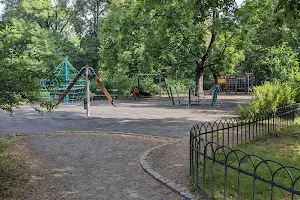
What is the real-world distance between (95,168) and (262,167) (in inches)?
113

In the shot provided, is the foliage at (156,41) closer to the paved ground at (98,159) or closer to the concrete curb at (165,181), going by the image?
the paved ground at (98,159)

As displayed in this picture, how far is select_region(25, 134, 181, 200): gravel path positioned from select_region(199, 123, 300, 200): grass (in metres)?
0.70

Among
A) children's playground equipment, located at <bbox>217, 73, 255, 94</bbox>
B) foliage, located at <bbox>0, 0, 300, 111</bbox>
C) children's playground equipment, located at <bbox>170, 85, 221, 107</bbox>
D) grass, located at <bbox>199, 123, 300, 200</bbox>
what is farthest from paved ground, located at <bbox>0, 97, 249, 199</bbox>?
children's playground equipment, located at <bbox>217, 73, 255, 94</bbox>

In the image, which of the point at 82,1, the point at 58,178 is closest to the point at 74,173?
the point at 58,178

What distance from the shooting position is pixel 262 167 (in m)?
4.87

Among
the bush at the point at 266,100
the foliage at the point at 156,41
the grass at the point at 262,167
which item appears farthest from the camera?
the bush at the point at 266,100

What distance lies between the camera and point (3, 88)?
165 inches

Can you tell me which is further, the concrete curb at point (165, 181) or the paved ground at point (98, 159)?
the paved ground at point (98, 159)

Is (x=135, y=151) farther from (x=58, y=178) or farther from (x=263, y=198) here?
(x=263, y=198)

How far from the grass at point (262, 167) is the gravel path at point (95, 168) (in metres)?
0.70

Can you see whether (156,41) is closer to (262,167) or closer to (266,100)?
(266,100)

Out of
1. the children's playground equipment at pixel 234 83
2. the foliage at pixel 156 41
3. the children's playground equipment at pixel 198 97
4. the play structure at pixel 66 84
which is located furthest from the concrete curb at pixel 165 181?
the children's playground equipment at pixel 234 83

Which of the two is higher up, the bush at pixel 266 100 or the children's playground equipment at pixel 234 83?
the children's playground equipment at pixel 234 83

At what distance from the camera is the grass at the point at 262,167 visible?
3807mm
